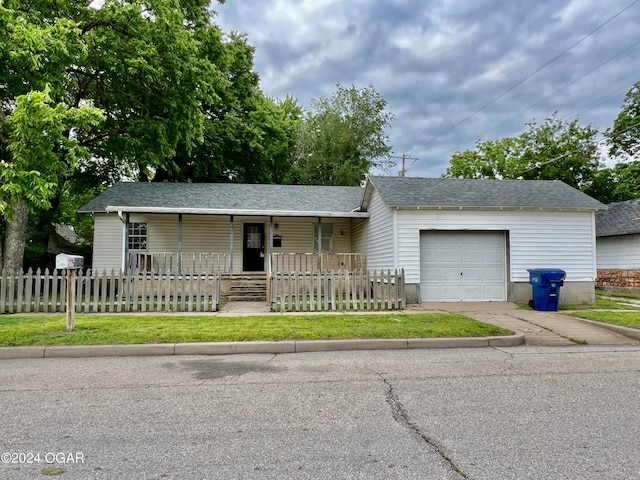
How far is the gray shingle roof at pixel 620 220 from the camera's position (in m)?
18.9

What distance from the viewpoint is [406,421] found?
3854 mm

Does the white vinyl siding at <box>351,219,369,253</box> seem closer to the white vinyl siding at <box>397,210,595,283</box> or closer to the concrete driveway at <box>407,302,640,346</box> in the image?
the white vinyl siding at <box>397,210,595,283</box>

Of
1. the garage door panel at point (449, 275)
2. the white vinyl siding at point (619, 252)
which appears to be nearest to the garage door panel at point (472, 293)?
the garage door panel at point (449, 275)

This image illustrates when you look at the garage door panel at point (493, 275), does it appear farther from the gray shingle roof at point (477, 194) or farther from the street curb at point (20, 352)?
the street curb at point (20, 352)

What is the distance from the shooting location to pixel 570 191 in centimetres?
1490

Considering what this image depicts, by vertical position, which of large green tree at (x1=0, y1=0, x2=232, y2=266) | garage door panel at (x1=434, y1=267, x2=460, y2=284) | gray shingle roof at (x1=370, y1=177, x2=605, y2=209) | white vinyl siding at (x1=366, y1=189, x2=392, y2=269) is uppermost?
large green tree at (x1=0, y1=0, x2=232, y2=266)

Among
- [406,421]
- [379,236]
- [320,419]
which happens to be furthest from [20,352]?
[379,236]

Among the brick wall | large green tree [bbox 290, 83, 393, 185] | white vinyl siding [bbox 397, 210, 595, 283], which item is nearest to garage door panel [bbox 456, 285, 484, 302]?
white vinyl siding [bbox 397, 210, 595, 283]

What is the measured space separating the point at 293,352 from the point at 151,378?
2408mm

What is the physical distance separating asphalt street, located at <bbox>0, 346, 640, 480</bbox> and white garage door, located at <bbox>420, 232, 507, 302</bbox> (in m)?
6.74

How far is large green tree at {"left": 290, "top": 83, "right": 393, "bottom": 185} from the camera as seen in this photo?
32.9 meters

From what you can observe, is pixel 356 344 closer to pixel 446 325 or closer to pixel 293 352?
pixel 293 352

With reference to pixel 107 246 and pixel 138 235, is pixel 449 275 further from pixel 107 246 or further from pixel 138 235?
pixel 107 246

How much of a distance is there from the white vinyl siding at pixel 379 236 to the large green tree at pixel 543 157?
18185mm
